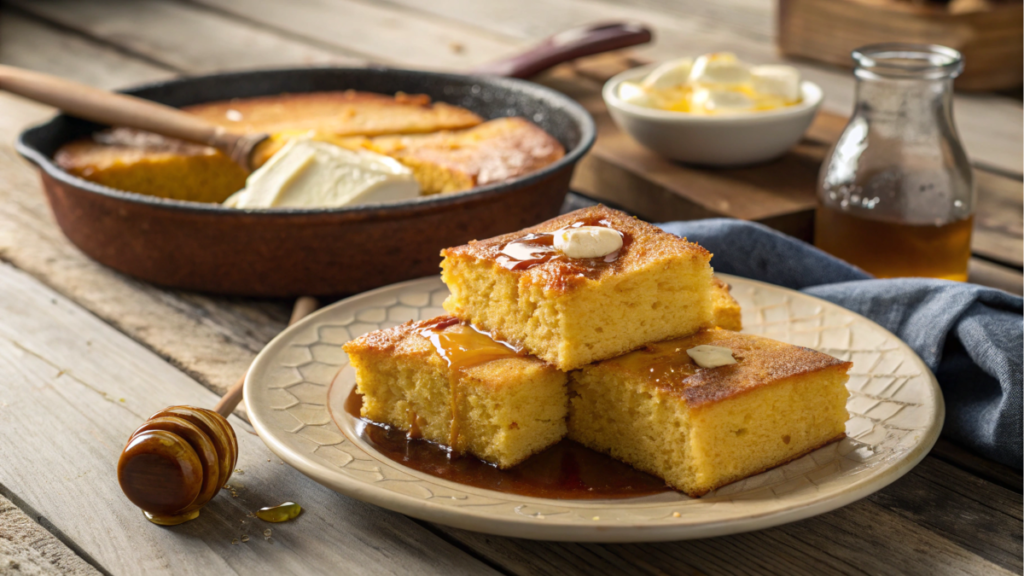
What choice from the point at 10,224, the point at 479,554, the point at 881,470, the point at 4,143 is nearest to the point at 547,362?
the point at 479,554

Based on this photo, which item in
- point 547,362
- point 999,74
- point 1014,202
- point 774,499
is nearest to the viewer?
point 774,499

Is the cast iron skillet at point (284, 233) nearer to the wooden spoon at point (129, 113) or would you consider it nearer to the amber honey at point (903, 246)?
the wooden spoon at point (129, 113)

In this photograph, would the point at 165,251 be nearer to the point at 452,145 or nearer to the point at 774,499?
the point at 452,145

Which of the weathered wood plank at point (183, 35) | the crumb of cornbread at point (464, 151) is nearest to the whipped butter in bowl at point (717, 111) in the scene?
the crumb of cornbread at point (464, 151)

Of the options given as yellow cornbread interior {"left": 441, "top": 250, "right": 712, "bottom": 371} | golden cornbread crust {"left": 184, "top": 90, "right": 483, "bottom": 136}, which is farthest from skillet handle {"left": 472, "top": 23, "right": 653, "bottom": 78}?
yellow cornbread interior {"left": 441, "top": 250, "right": 712, "bottom": 371}

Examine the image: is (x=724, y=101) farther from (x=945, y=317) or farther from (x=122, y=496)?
(x=122, y=496)

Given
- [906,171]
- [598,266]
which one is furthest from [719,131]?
[598,266]

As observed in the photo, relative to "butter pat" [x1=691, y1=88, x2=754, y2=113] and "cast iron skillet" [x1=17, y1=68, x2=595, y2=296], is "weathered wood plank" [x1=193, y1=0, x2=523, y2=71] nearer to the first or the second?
"butter pat" [x1=691, y1=88, x2=754, y2=113]

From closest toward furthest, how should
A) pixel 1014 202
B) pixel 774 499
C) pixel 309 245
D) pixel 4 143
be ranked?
1. pixel 774 499
2. pixel 309 245
3. pixel 1014 202
4. pixel 4 143
